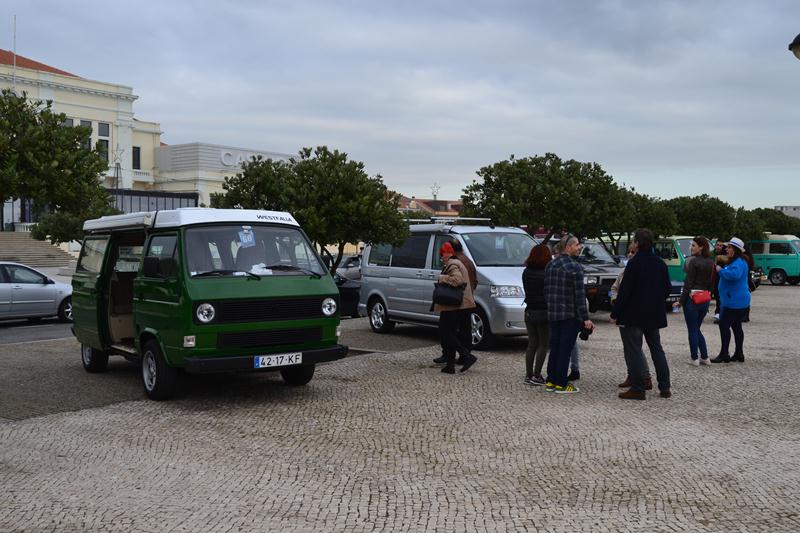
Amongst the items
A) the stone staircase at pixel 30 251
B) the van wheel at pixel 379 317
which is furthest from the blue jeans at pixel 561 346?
the stone staircase at pixel 30 251

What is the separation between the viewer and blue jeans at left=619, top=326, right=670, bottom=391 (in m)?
9.03

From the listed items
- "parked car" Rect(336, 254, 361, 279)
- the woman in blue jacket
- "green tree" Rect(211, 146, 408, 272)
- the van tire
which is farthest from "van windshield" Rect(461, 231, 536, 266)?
the van tire

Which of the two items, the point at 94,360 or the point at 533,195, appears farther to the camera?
the point at 533,195

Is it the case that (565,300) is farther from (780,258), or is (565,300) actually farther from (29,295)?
(780,258)

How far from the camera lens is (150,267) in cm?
943

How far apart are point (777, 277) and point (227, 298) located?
3445cm

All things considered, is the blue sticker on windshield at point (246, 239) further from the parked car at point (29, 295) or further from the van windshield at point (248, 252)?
the parked car at point (29, 295)

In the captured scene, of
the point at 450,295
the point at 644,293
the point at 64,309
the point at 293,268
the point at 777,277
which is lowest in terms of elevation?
the point at 64,309

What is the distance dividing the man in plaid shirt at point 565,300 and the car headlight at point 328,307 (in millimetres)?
2443

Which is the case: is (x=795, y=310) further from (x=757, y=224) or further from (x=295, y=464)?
(x=757, y=224)

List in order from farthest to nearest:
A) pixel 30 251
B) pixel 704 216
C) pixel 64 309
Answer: pixel 30 251 < pixel 704 216 < pixel 64 309

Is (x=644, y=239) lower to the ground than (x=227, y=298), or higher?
higher

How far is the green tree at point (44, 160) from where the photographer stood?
11.9 m

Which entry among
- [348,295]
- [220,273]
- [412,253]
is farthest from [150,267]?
[348,295]
